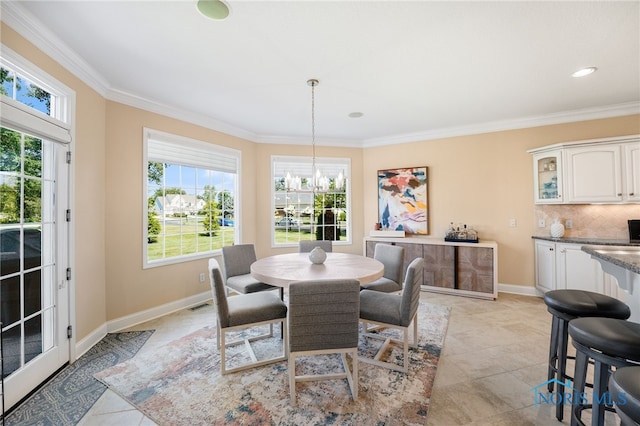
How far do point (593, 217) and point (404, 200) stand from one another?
254 centimetres

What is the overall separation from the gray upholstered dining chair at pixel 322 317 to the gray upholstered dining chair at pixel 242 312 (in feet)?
1.69

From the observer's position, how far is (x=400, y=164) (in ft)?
16.5

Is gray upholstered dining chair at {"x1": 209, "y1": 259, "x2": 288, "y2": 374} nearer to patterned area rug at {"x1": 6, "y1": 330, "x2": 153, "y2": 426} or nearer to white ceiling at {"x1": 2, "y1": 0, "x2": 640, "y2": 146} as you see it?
patterned area rug at {"x1": 6, "y1": 330, "x2": 153, "y2": 426}

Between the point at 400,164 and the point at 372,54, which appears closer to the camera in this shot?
the point at 372,54

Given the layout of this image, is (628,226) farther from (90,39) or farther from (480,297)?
(90,39)

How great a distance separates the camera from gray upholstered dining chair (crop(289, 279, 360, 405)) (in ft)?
5.89

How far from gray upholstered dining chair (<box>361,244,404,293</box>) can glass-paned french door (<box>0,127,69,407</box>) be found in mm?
2780

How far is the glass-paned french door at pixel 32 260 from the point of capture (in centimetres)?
186

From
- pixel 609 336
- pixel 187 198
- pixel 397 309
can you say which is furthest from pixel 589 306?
pixel 187 198

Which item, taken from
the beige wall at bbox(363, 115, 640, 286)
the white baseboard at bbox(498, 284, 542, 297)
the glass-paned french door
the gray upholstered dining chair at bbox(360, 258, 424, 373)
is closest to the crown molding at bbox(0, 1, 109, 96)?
the glass-paned french door

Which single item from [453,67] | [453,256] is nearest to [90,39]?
[453,67]

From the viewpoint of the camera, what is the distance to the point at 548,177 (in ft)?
12.8

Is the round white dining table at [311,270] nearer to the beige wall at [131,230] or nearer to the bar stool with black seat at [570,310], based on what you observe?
the bar stool with black seat at [570,310]

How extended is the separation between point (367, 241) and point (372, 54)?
308cm
